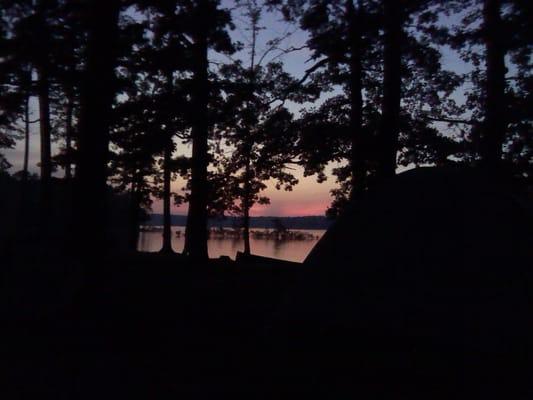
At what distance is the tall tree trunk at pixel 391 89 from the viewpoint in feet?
37.0

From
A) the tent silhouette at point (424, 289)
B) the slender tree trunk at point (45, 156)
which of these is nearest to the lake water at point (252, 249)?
the slender tree trunk at point (45, 156)

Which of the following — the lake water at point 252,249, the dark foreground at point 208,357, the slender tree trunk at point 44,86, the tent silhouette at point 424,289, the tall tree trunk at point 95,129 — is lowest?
the lake water at point 252,249

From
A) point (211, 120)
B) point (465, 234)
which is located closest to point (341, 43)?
point (211, 120)

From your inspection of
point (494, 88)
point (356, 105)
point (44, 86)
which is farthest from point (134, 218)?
point (494, 88)

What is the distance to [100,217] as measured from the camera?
789cm

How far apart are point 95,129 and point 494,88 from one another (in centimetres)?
987

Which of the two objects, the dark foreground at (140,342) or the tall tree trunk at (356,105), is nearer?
the dark foreground at (140,342)

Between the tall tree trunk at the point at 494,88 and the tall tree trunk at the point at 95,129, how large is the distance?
30.3ft

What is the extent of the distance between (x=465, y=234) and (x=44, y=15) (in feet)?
42.2

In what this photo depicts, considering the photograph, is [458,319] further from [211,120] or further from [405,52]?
[405,52]

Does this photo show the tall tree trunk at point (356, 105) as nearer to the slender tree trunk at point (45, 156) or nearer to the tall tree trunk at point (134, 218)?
the slender tree trunk at point (45, 156)

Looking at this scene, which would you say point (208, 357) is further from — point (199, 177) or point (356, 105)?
point (356, 105)

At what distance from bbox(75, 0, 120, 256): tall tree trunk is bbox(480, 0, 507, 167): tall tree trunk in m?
9.24

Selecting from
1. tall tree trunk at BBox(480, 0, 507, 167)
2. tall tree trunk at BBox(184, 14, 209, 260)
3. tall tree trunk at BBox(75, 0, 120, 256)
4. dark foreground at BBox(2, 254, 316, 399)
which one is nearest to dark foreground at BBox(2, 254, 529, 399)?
dark foreground at BBox(2, 254, 316, 399)
